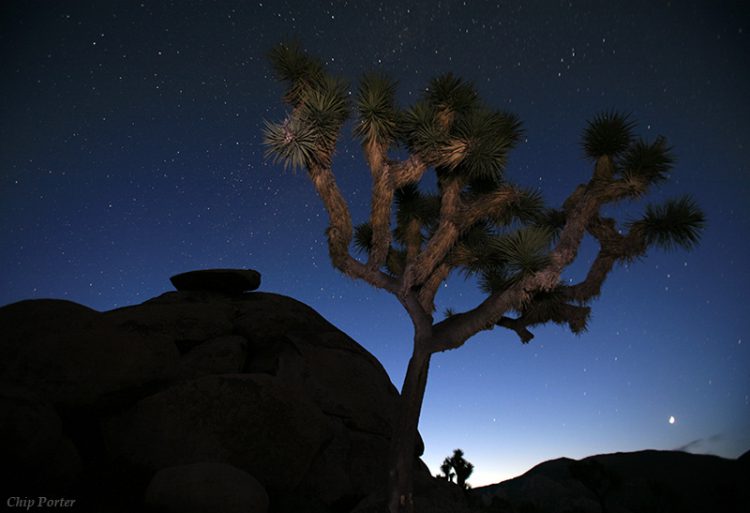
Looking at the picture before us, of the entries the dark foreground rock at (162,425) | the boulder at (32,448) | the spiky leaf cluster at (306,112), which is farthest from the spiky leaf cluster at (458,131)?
the boulder at (32,448)

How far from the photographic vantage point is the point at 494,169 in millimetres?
8234

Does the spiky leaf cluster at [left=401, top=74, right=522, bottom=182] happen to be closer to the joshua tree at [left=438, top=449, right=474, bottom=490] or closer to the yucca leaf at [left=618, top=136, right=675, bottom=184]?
the yucca leaf at [left=618, top=136, right=675, bottom=184]

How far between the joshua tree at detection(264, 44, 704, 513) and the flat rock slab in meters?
5.07

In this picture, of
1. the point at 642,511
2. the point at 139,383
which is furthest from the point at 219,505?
the point at 642,511

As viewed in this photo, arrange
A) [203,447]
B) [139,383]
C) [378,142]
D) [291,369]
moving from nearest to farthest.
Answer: [203,447] → [139,383] → [378,142] → [291,369]

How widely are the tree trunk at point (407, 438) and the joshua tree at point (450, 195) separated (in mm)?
18

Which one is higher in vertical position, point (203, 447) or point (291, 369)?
point (291, 369)

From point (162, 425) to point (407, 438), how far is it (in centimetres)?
387

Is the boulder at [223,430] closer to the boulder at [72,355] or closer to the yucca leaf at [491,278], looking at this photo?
the boulder at [72,355]

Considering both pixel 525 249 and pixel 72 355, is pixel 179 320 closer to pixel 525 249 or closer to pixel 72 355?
pixel 72 355

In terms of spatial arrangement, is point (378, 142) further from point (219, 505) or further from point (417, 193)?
point (219, 505)

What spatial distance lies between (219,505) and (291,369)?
15.8 ft

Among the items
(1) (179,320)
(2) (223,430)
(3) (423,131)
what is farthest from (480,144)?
(1) (179,320)

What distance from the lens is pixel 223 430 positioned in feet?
22.7
